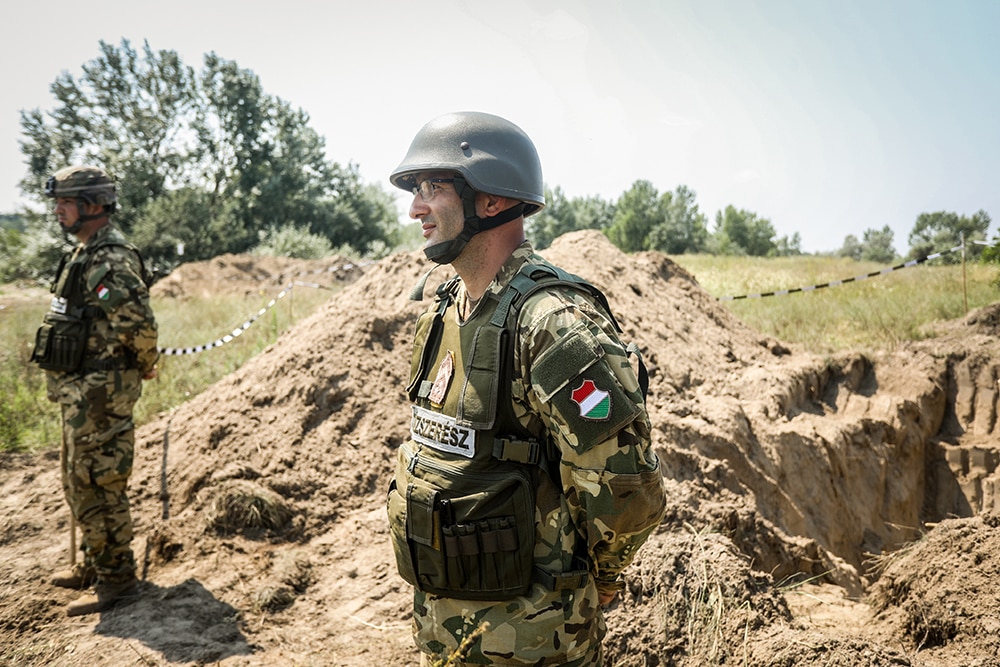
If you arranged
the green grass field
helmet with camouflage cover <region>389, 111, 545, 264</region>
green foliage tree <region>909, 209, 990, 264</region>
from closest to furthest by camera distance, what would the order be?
helmet with camouflage cover <region>389, 111, 545, 264</region>, the green grass field, green foliage tree <region>909, 209, 990, 264</region>

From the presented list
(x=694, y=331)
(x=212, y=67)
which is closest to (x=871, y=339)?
(x=694, y=331)

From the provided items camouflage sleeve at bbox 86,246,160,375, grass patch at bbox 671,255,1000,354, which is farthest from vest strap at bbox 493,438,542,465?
grass patch at bbox 671,255,1000,354

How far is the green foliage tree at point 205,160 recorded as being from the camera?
86.1 ft

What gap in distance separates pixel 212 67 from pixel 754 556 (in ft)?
107

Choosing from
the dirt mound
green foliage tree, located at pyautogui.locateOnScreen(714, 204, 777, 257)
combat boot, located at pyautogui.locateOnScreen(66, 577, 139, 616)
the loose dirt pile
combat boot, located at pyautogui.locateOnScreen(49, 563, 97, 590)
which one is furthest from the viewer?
green foliage tree, located at pyautogui.locateOnScreen(714, 204, 777, 257)

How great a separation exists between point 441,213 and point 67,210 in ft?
10.7

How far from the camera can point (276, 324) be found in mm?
10203

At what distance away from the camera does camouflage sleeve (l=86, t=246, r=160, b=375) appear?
4.07 meters

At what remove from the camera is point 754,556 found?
4258 millimetres

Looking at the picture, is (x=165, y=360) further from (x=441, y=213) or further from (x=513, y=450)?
(x=513, y=450)

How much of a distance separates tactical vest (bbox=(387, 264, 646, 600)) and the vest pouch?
3.07m

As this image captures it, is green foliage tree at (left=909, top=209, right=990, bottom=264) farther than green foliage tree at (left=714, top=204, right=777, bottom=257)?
No

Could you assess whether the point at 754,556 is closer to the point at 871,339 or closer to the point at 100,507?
the point at 100,507

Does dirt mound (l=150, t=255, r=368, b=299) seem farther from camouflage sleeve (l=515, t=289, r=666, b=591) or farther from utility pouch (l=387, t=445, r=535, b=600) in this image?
camouflage sleeve (l=515, t=289, r=666, b=591)
